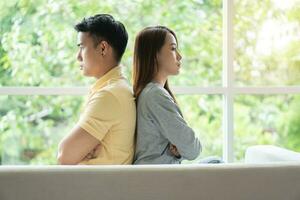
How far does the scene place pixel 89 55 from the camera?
7.25ft

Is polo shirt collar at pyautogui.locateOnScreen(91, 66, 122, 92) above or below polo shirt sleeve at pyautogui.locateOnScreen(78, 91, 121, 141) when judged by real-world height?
above

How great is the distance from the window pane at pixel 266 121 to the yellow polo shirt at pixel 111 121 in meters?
1.27

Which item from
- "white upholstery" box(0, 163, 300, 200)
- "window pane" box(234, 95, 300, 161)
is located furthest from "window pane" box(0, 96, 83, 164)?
"white upholstery" box(0, 163, 300, 200)

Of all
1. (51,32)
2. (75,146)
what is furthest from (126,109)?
(51,32)

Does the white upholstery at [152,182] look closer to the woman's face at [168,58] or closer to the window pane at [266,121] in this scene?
the woman's face at [168,58]

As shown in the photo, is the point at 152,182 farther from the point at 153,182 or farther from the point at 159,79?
the point at 159,79

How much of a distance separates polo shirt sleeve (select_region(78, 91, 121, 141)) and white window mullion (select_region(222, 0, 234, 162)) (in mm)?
1250

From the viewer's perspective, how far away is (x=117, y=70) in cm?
221

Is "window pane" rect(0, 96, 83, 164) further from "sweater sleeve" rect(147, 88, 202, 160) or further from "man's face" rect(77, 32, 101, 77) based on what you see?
"sweater sleeve" rect(147, 88, 202, 160)

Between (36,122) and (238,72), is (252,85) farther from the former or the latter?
(36,122)

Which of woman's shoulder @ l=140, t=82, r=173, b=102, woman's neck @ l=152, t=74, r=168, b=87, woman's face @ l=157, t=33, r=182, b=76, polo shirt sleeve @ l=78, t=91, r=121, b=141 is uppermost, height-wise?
woman's face @ l=157, t=33, r=182, b=76

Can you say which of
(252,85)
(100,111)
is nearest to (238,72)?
(252,85)

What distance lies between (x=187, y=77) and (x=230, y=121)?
37cm

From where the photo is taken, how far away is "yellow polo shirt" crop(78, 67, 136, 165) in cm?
200
